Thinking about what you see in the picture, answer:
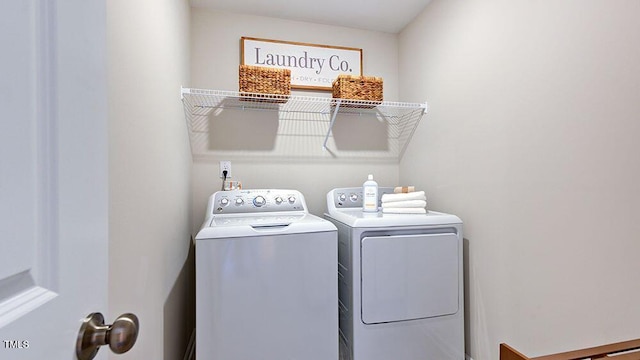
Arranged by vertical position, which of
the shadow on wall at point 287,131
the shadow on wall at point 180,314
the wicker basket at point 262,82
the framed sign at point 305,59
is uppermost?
the framed sign at point 305,59

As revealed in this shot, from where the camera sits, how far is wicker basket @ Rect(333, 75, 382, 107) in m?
2.13

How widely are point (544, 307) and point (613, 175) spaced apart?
66 cm

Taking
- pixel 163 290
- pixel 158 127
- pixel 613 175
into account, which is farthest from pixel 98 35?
pixel 613 175

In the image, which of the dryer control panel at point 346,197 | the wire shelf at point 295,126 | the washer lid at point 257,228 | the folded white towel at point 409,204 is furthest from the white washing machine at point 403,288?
the wire shelf at point 295,126

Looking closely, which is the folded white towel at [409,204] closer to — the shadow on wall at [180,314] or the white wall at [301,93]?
the white wall at [301,93]

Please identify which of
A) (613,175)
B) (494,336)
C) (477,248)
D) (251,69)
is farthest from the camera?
(251,69)

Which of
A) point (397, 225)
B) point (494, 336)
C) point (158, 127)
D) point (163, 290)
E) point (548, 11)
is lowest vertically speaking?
point (494, 336)

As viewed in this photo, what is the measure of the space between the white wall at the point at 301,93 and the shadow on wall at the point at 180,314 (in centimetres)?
41

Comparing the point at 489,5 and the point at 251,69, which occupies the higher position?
the point at 489,5

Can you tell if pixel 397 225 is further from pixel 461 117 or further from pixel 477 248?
pixel 461 117

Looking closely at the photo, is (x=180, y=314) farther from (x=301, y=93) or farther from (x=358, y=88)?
(x=358, y=88)

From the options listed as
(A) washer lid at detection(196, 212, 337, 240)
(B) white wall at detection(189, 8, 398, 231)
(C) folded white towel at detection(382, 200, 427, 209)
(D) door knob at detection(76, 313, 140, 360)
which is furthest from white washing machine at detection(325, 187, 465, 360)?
(D) door knob at detection(76, 313, 140, 360)

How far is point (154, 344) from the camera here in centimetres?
117

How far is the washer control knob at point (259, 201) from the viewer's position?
196 cm
